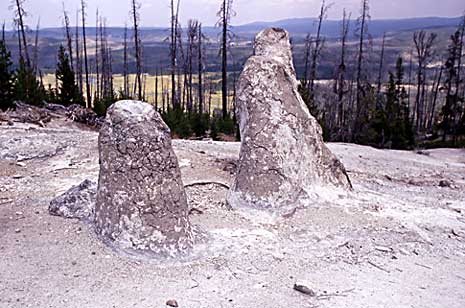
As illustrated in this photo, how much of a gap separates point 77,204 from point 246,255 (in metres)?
2.62

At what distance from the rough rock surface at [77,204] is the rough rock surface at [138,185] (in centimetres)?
98

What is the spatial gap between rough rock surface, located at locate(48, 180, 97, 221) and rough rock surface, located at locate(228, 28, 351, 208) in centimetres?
223

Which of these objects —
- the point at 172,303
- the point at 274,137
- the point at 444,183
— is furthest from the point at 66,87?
the point at 172,303

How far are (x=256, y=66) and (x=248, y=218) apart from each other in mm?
2587

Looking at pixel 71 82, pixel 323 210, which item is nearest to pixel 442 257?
pixel 323 210

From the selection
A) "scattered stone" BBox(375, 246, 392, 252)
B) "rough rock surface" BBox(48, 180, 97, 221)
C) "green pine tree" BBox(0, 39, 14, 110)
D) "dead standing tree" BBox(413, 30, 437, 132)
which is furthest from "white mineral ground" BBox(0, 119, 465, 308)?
"dead standing tree" BBox(413, 30, 437, 132)

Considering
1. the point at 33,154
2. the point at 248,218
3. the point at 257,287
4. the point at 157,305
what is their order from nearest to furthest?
the point at 157,305 < the point at 257,287 < the point at 248,218 < the point at 33,154

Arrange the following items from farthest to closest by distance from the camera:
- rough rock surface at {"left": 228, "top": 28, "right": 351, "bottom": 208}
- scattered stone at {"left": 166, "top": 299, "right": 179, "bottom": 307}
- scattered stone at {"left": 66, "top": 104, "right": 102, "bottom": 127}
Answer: scattered stone at {"left": 66, "top": 104, "right": 102, "bottom": 127}, rough rock surface at {"left": 228, "top": 28, "right": 351, "bottom": 208}, scattered stone at {"left": 166, "top": 299, "right": 179, "bottom": 307}

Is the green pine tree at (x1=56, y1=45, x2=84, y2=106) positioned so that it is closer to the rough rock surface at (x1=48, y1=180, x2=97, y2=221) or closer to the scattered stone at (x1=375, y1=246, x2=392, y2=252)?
the rough rock surface at (x1=48, y1=180, x2=97, y2=221)

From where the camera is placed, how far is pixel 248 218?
7496 millimetres


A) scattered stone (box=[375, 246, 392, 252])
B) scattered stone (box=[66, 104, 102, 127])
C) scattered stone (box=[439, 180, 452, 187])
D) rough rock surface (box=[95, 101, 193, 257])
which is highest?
rough rock surface (box=[95, 101, 193, 257])

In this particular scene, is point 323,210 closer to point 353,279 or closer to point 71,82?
point 353,279

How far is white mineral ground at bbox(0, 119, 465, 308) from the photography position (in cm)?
519

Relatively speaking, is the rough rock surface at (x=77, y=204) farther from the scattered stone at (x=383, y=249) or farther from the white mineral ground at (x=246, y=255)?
the scattered stone at (x=383, y=249)
